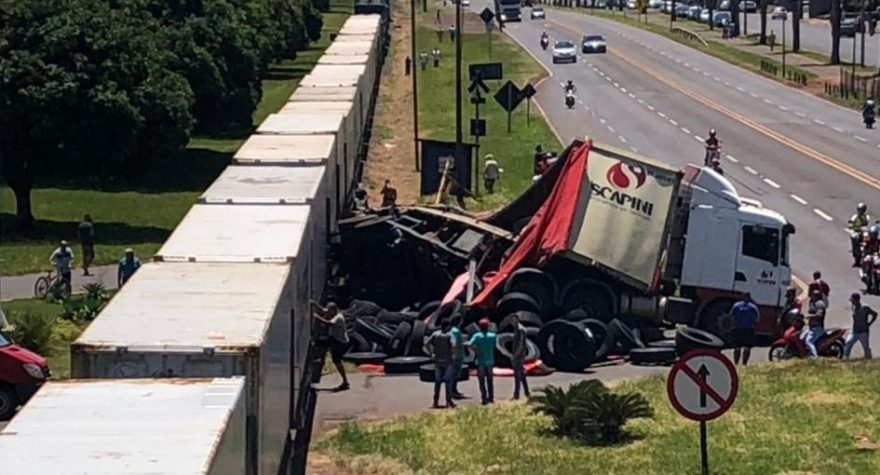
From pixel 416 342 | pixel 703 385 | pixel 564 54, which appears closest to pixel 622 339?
pixel 416 342

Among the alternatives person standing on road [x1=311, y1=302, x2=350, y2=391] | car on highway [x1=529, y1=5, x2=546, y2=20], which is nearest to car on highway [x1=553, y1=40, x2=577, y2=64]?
car on highway [x1=529, y1=5, x2=546, y2=20]

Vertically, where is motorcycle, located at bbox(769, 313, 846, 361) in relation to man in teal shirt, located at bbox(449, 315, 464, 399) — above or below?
below

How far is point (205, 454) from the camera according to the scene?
1024 cm

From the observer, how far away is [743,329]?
28.6m

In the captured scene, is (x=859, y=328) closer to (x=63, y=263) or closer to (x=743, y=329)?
(x=743, y=329)

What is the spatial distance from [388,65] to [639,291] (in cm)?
7188

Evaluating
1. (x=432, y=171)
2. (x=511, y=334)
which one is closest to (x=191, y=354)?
(x=511, y=334)

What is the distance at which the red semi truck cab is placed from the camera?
24.1m

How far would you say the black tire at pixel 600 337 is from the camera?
96.0ft

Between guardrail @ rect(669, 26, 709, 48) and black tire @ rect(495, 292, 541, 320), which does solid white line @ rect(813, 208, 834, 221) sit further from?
guardrail @ rect(669, 26, 709, 48)

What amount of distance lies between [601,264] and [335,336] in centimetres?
642

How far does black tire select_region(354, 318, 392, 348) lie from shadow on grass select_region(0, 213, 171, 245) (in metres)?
13.7

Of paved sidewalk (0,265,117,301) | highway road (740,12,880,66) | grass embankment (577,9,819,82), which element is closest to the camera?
paved sidewalk (0,265,117,301)

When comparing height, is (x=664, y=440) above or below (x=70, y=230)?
above
